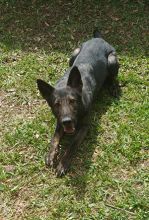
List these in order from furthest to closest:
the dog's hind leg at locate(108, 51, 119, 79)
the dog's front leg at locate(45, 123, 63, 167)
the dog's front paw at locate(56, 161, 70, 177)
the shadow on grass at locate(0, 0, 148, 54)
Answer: the shadow on grass at locate(0, 0, 148, 54)
the dog's hind leg at locate(108, 51, 119, 79)
the dog's front leg at locate(45, 123, 63, 167)
the dog's front paw at locate(56, 161, 70, 177)

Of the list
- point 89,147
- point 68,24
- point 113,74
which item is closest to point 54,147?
point 89,147

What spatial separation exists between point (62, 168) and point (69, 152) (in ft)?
0.84

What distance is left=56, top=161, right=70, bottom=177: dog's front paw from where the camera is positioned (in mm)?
5340

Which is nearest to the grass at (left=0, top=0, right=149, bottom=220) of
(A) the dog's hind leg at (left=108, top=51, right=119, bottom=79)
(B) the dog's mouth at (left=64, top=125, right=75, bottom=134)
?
(A) the dog's hind leg at (left=108, top=51, right=119, bottom=79)

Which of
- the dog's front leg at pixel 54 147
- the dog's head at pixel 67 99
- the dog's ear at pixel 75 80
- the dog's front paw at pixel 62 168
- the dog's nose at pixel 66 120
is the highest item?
the dog's ear at pixel 75 80

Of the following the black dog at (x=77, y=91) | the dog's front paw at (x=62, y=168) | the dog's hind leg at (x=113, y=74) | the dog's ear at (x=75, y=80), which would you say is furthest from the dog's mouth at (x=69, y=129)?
the dog's hind leg at (x=113, y=74)

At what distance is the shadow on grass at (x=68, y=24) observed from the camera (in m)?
8.02

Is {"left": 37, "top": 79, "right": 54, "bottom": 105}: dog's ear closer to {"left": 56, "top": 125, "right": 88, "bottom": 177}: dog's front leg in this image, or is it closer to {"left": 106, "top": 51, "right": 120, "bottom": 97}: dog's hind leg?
{"left": 56, "top": 125, "right": 88, "bottom": 177}: dog's front leg

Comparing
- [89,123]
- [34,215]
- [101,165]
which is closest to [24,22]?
[89,123]

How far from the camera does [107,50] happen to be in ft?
22.1

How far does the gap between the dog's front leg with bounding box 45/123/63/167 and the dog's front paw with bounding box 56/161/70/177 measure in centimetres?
13

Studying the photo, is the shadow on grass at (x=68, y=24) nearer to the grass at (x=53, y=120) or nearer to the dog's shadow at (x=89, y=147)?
the grass at (x=53, y=120)

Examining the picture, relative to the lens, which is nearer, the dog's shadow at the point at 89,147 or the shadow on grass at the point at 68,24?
the dog's shadow at the point at 89,147

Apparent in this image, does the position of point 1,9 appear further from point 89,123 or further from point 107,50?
point 89,123
